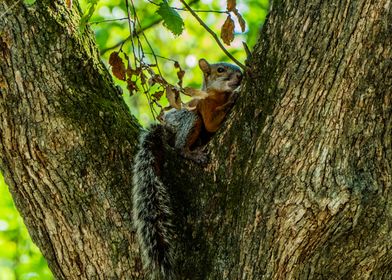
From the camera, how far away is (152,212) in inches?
127

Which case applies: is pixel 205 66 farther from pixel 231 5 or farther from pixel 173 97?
pixel 231 5

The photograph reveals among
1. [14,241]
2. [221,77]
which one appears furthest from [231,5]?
[14,241]

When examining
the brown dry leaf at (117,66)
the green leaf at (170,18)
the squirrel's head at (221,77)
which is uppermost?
the squirrel's head at (221,77)

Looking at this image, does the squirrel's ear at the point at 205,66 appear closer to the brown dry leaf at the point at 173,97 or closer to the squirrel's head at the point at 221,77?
the squirrel's head at the point at 221,77

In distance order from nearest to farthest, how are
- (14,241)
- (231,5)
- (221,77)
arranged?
(231,5)
(221,77)
(14,241)

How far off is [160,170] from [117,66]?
526mm

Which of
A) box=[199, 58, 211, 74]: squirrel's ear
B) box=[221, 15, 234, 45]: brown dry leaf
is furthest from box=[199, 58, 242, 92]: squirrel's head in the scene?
box=[221, 15, 234, 45]: brown dry leaf

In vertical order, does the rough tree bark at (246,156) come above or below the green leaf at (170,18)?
below

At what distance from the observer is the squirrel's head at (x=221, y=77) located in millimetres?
4191

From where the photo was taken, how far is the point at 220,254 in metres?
3.06

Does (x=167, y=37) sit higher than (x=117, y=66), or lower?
higher

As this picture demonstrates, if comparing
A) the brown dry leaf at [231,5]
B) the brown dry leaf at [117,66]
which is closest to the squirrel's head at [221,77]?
the brown dry leaf at [117,66]

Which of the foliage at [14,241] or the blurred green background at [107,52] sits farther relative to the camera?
the foliage at [14,241]

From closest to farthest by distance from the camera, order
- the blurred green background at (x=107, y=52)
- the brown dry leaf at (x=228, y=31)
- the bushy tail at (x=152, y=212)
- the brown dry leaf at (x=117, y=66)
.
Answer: the bushy tail at (x=152, y=212) < the brown dry leaf at (x=228, y=31) < the brown dry leaf at (x=117, y=66) < the blurred green background at (x=107, y=52)
